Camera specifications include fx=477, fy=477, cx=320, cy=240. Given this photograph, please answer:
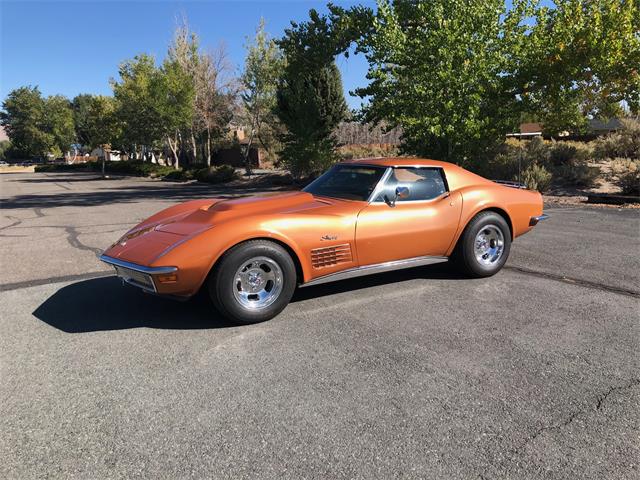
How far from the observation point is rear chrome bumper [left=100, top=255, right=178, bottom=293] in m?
3.67

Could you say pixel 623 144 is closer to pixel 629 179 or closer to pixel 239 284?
pixel 629 179

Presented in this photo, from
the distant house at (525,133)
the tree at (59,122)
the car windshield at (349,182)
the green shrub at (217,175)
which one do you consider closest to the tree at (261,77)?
the green shrub at (217,175)

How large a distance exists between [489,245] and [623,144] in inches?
599

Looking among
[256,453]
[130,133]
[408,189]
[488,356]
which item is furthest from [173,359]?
[130,133]

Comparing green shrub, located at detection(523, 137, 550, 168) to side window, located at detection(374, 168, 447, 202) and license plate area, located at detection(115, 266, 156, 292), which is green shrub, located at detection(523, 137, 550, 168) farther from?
license plate area, located at detection(115, 266, 156, 292)

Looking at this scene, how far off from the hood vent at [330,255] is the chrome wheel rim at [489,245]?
5.65 ft

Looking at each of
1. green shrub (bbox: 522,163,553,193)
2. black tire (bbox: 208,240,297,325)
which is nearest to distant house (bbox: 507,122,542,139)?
green shrub (bbox: 522,163,553,193)

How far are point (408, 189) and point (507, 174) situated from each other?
513 inches

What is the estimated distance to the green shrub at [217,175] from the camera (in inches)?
1099

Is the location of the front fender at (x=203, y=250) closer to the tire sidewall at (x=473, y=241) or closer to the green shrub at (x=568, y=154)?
the tire sidewall at (x=473, y=241)

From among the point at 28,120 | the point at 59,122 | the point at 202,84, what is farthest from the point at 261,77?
the point at 28,120

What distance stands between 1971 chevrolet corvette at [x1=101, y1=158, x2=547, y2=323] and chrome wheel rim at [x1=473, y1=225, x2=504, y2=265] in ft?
0.04

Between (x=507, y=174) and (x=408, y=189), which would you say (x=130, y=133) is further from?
(x=408, y=189)

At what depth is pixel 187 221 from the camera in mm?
4328
